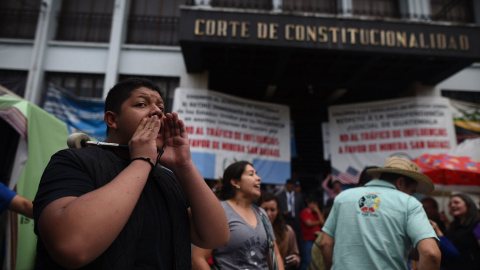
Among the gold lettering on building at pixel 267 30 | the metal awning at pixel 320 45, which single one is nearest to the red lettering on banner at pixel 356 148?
the metal awning at pixel 320 45

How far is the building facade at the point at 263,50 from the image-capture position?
7.04 m

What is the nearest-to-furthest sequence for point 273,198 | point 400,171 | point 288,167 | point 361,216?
point 361,216
point 400,171
point 273,198
point 288,167

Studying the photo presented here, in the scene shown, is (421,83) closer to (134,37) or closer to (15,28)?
(134,37)

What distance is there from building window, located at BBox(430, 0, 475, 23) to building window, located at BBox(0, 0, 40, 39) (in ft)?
37.1

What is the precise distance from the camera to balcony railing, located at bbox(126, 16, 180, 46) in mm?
9391

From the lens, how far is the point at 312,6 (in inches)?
388

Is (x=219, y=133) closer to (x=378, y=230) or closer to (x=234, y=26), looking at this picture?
(x=234, y=26)

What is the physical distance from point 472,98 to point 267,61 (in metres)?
6.01

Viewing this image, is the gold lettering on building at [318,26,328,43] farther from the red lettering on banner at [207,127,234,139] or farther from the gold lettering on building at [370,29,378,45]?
the red lettering on banner at [207,127,234,139]

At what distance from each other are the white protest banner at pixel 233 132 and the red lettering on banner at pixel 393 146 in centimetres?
227

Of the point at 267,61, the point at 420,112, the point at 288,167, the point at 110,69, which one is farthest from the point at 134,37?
the point at 420,112

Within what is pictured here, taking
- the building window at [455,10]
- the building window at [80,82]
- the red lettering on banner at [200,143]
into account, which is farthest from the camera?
the building window at [455,10]

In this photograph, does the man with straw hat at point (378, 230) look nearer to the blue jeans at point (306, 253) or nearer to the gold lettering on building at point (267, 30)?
the blue jeans at point (306, 253)

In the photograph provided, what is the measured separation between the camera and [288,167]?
27.3 ft
